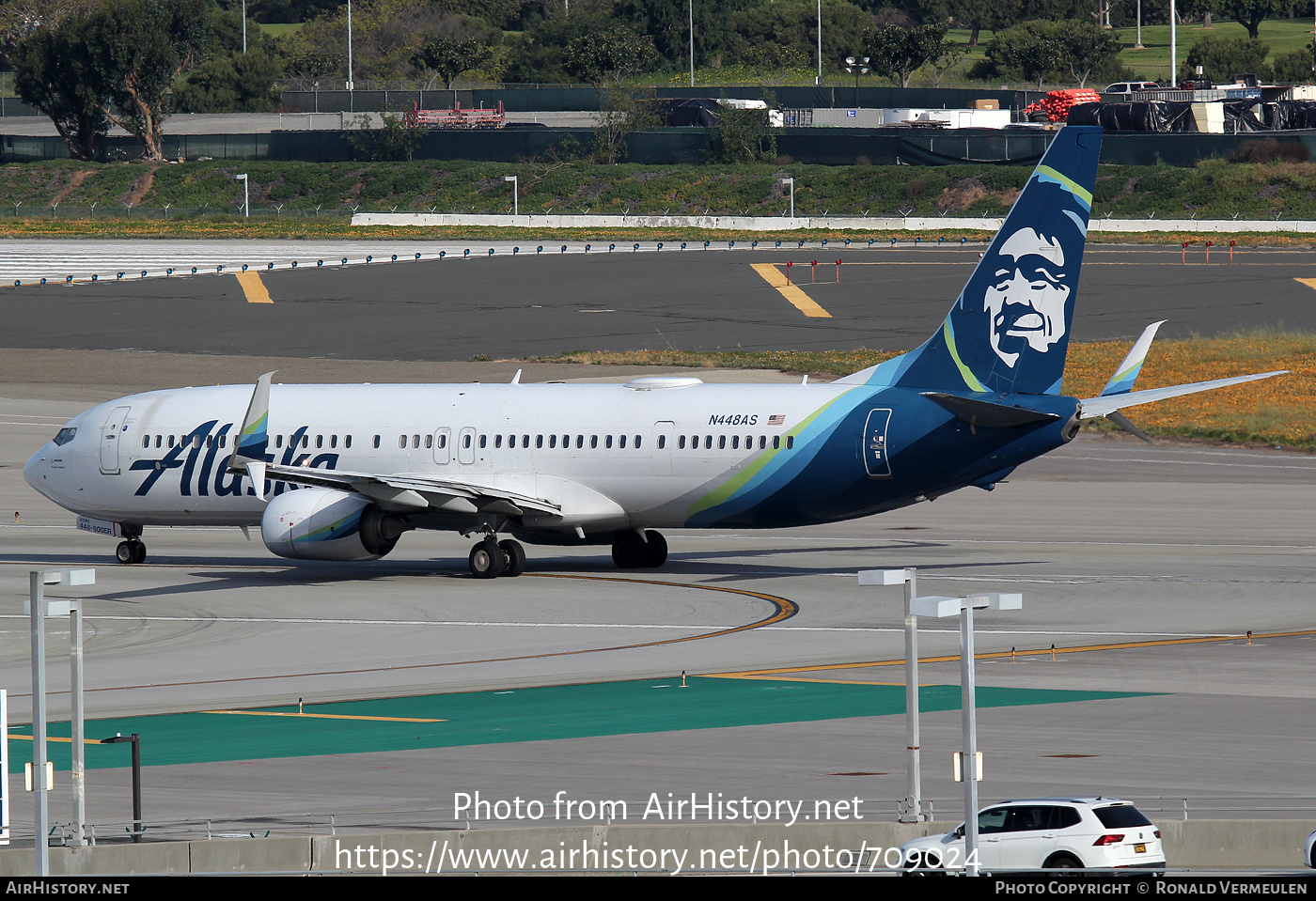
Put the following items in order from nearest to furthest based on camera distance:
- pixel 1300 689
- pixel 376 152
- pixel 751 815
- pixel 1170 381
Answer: pixel 751 815 → pixel 1300 689 → pixel 1170 381 → pixel 376 152

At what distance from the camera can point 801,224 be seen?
140125 millimetres

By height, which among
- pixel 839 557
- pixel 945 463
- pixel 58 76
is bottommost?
pixel 839 557

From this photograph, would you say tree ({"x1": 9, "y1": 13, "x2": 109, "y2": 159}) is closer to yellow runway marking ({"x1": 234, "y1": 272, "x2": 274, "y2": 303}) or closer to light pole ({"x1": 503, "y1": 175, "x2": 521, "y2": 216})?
light pole ({"x1": 503, "y1": 175, "x2": 521, "y2": 216})

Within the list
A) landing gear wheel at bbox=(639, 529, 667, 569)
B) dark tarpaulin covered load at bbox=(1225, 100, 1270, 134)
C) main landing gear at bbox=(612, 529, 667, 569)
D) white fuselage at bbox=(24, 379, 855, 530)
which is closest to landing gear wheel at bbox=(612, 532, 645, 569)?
main landing gear at bbox=(612, 529, 667, 569)

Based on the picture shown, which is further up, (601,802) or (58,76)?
(58,76)

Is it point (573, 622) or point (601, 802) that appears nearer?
point (601, 802)

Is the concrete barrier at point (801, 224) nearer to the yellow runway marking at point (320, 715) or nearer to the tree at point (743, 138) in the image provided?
the tree at point (743, 138)

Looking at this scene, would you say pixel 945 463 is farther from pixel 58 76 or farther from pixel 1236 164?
pixel 58 76

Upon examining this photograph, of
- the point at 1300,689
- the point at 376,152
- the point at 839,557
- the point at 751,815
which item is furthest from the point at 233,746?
the point at 376,152

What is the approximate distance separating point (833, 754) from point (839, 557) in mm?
21620

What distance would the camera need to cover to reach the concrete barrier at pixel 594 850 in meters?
17.6

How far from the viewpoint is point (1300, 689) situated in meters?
27.6

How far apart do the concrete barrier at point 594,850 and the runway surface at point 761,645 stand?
1086 mm

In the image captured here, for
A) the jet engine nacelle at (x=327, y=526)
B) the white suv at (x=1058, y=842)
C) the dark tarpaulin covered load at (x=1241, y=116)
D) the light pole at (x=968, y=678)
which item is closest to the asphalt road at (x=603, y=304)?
the jet engine nacelle at (x=327, y=526)
